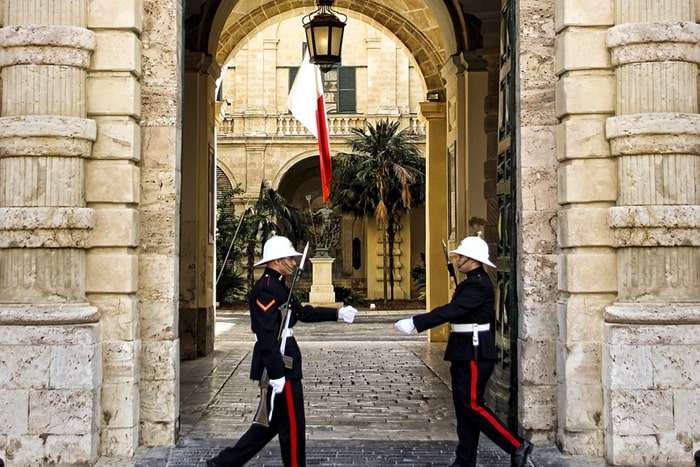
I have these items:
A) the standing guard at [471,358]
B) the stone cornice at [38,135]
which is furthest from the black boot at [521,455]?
the stone cornice at [38,135]

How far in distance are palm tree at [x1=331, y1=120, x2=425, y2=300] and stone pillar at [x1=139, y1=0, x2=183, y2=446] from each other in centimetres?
2288

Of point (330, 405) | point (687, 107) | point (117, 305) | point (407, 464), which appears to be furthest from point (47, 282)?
point (687, 107)

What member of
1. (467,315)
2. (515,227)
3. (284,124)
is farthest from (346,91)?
(467,315)

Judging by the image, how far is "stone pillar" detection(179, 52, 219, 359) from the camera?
39.5ft

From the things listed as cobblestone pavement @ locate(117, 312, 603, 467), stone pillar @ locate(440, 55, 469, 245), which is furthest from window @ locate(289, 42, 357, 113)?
stone pillar @ locate(440, 55, 469, 245)

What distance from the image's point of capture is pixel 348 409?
8070 millimetres

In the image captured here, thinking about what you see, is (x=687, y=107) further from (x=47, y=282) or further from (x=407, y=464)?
(x=47, y=282)

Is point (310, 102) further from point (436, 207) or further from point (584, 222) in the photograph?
point (436, 207)

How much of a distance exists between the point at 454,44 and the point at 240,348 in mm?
5741

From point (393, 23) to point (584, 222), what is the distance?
9915 millimetres

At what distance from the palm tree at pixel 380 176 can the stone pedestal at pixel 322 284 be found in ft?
12.6

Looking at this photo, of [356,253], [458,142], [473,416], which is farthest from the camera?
[356,253]

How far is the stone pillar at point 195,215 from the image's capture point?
474 inches

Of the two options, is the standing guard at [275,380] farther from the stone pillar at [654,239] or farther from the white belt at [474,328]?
the stone pillar at [654,239]
